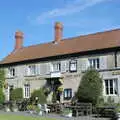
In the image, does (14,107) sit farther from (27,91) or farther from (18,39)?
(18,39)

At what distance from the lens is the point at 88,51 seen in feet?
118

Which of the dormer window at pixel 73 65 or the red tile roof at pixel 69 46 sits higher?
the red tile roof at pixel 69 46

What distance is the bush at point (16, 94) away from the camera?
4203cm

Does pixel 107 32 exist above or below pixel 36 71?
above

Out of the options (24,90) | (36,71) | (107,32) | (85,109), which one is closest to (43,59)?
(36,71)

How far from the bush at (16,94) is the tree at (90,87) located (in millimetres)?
10214

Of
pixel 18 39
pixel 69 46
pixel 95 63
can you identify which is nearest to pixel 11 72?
pixel 18 39

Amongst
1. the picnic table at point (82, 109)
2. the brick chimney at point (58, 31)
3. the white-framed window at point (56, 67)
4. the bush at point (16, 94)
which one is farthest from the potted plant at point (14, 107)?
the brick chimney at point (58, 31)

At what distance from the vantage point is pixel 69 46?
4044cm

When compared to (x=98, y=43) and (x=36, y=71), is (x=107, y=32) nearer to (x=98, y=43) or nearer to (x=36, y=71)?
(x=98, y=43)

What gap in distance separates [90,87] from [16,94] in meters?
12.5

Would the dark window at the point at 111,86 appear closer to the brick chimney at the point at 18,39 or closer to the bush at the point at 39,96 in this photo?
the bush at the point at 39,96

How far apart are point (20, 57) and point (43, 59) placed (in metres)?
5.30

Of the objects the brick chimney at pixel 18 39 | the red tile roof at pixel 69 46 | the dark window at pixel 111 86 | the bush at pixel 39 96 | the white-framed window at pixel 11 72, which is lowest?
the bush at pixel 39 96
